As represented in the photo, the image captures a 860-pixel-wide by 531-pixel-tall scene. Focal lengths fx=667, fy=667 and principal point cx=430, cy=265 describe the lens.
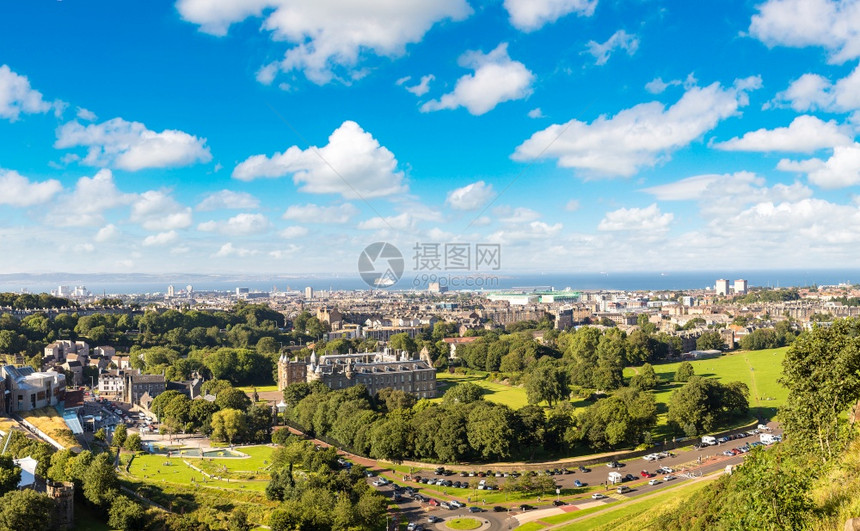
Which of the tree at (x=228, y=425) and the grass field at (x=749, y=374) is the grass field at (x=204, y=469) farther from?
the grass field at (x=749, y=374)

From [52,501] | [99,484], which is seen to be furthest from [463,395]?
[52,501]

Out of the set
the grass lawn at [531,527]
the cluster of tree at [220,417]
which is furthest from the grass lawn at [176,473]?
the grass lawn at [531,527]

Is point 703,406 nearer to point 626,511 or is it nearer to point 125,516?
point 626,511

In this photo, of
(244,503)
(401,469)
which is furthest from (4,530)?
(401,469)

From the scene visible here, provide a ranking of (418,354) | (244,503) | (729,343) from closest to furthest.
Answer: (244,503) < (418,354) < (729,343)

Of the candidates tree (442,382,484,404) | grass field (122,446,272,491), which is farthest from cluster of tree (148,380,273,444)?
tree (442,382,484,404)

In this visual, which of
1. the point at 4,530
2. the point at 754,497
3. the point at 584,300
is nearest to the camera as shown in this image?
the point at 754,497

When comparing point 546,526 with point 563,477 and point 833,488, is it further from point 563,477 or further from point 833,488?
point 833,488
